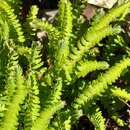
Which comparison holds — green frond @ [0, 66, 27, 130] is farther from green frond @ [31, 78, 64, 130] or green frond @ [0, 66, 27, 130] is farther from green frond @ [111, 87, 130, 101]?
green frond @ [111, 87, 130, 101]

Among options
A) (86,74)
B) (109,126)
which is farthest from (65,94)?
(109,126)

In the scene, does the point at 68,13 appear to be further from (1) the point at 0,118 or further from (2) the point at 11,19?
(1) the point at 0,118

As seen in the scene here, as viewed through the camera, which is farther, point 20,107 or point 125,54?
point 125,54

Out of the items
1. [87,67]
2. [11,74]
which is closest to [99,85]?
[87,67]

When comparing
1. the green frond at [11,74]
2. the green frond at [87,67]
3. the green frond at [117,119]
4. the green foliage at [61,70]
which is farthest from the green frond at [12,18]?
the green frond at [117,119]

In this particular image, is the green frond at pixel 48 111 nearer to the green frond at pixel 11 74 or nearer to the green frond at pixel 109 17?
the green frond at pixel 11 74

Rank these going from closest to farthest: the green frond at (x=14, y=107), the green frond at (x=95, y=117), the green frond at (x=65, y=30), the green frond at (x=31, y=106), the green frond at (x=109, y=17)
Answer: the green frond at (x=14, y=107)
the green frond at (x=31, y=106)
the green frond at (x=95, y=117)
the green frond at (x=65, y=30)
the green frond at (x=109, y=17)

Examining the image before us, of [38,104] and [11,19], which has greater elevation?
[11,19]

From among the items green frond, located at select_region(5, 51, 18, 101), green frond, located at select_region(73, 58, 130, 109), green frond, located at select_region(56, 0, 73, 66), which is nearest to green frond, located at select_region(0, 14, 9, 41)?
green frond, located at select_region(5, 51, 18, 101)
